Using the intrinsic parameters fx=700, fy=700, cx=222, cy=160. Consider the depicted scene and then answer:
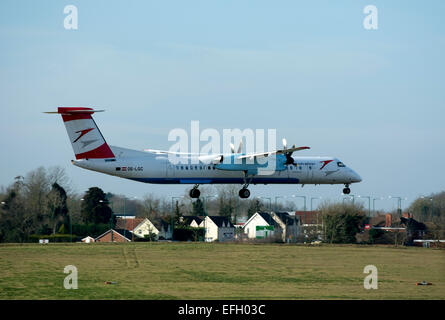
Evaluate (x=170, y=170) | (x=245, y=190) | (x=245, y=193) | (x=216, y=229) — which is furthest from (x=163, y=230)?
(x=170, y=170)

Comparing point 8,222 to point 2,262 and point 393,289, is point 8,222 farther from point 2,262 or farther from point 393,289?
point 393,289

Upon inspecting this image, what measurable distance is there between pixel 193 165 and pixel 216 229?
36.7 metres

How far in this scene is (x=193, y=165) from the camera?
61250mm

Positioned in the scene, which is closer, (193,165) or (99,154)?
(99,154)

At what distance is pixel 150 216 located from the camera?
323 feet

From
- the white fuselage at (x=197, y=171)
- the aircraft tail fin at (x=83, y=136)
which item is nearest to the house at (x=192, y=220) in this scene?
the white fuselage at (x=197, y=171)

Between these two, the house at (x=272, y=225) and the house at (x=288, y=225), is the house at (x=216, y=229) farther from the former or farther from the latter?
the house at (x=288, y=225)

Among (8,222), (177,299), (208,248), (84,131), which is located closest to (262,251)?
(208,248)

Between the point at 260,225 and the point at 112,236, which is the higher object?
the point at 260,225

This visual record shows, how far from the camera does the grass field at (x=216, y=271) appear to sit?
4500 cm

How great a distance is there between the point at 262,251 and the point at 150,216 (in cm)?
3281

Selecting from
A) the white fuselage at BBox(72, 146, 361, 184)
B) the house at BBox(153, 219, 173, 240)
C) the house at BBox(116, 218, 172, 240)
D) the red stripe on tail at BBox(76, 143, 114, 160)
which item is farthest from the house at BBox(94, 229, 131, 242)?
the red stripe on tail at BBox(76, 143, 114, 160)

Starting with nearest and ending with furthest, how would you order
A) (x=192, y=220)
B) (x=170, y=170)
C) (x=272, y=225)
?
(x=170, y=170), (x=272, y=225), (x=192, y=220)

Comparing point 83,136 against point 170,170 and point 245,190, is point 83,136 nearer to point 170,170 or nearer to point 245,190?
point 170,170
